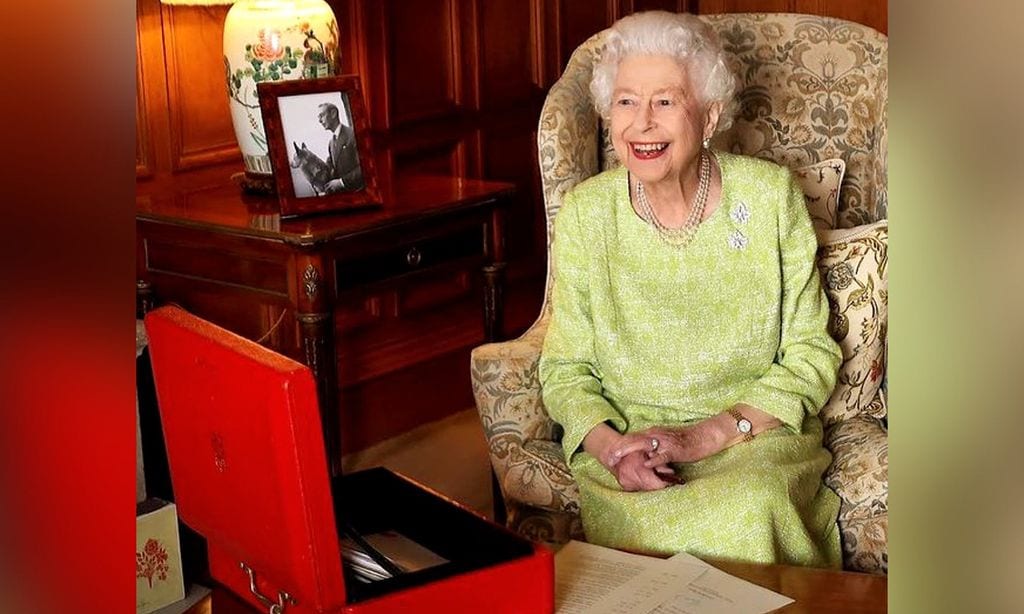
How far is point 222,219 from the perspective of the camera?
8.16 ft

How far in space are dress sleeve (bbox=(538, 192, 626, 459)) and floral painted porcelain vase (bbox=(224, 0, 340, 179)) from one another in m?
0.74

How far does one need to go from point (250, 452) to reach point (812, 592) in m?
0.66

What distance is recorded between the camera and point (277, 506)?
123 centimetres

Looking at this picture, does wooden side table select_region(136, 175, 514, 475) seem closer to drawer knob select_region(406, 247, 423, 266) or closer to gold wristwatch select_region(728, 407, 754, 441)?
drawer knob select_region(406, 247, 423, 266)

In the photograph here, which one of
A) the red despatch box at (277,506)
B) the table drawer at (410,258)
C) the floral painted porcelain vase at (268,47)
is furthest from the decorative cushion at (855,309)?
the floral painted porcelain vase at (268,47)

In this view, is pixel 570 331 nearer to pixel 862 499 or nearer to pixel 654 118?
pixel 654 118

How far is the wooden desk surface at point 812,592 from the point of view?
1445 millimetres

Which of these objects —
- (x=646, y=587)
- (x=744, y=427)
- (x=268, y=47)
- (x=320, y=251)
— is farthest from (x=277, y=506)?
(x=268, y=47)

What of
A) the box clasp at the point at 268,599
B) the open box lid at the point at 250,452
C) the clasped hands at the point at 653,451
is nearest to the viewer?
the open box lid at the point at 250,452

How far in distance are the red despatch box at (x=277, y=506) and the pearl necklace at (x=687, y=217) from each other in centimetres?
72

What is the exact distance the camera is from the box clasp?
1347mm

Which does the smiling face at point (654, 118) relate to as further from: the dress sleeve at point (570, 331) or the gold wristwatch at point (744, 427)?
the gold wristwatch at point (744, 427)
